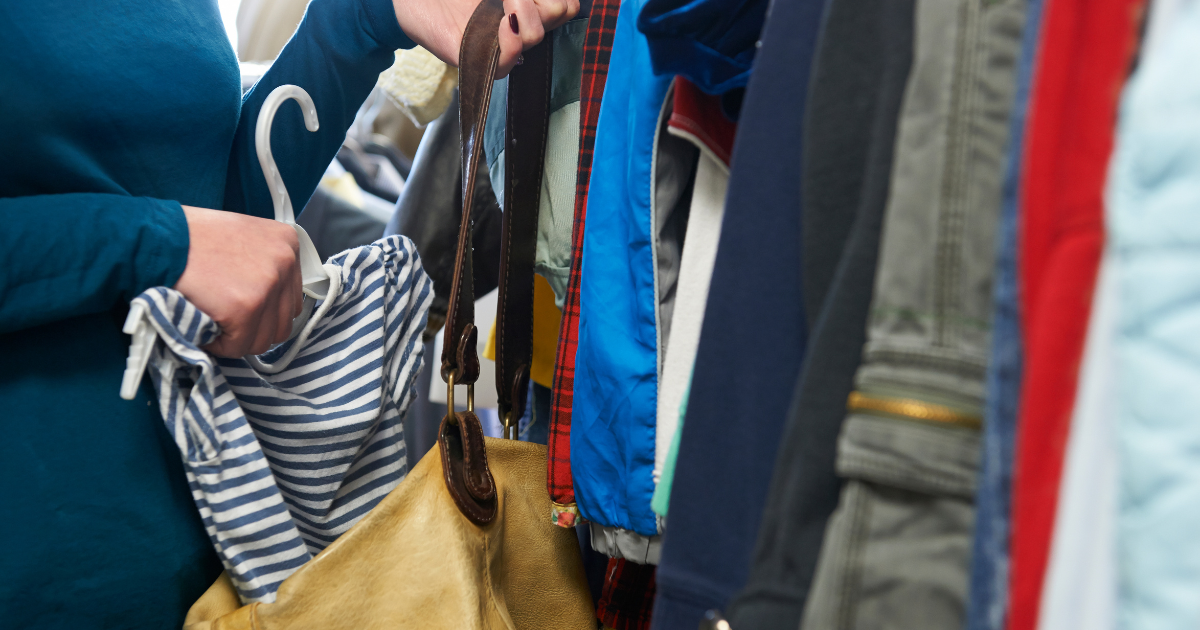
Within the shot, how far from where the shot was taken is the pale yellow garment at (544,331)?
0.89 meters

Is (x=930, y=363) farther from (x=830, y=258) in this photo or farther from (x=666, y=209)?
(x=666, y=209)

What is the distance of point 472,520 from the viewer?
56 cm

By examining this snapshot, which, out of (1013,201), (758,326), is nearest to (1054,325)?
(1013,201)

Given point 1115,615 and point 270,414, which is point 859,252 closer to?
point 1115,615

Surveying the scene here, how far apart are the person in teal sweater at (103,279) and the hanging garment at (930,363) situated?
0.43 meters

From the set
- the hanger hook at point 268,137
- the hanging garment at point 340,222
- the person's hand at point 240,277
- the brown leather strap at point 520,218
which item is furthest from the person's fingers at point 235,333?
the hanging garment at point 340,222

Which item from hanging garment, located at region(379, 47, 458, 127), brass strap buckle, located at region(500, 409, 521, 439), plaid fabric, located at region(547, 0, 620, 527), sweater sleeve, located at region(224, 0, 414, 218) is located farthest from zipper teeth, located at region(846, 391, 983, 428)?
hanging garment, located at region(379, 47, 458, 127)

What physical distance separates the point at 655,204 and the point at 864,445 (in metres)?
0.33

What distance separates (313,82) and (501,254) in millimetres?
259

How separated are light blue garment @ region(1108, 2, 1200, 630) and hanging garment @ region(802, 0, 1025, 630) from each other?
0.17 ft

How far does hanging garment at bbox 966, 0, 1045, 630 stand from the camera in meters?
0.24

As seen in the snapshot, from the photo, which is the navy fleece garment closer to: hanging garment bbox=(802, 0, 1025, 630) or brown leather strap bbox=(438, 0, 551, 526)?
hanging garment bbox=(802, 0, 1025, 630)

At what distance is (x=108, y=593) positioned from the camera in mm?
479

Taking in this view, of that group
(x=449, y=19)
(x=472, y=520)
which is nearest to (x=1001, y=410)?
(x=472, y=520)
